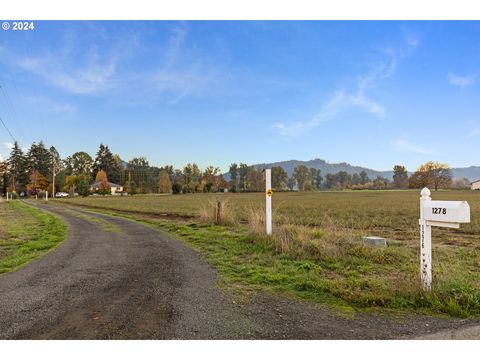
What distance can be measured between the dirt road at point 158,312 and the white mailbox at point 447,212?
1218mm

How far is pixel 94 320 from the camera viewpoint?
3500 mm

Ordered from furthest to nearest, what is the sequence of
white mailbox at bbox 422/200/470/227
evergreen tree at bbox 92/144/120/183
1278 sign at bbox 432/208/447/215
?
1. evergreen tree at bbox 92/144/120/183
2. 1278 sign at bbox 432/208/447/215
3. white mailbox at bbox 422/200/470/227

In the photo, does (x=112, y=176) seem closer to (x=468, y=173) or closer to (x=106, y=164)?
(x=106, y=164)

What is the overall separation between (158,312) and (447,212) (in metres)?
3.88

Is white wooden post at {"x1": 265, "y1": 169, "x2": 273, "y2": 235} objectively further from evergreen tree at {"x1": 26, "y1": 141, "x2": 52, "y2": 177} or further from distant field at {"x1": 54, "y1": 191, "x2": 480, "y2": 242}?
evergreen tree at {"x1": 26, "y1": 141, "x2": 52, "y2": 177}

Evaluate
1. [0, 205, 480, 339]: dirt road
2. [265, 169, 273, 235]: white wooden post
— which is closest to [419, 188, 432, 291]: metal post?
[0, 205, 480, 339]: dirt road

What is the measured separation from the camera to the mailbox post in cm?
401

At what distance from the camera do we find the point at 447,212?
4.14 meters

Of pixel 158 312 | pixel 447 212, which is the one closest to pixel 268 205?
pixel 447 212

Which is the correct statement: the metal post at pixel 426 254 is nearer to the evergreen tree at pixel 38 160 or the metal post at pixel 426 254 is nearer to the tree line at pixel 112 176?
the tree line at pixel 112 176

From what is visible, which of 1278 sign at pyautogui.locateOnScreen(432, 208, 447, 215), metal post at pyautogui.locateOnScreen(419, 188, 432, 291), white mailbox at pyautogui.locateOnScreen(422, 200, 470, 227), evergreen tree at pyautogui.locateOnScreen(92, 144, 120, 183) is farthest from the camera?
evergreen tree at pyautogui.locateOnScreen(92, 144, 120, 183)

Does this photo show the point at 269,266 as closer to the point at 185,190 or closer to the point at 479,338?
the point at 479,338

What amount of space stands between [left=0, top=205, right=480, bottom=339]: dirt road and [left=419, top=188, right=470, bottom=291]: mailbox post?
899mm

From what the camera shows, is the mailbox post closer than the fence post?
Yes
